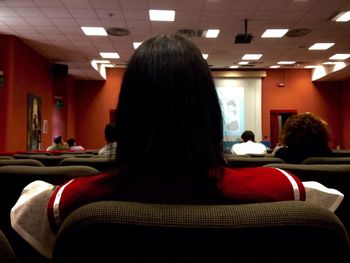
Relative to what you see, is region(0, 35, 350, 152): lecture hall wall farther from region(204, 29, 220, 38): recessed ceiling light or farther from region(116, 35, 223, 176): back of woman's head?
region(116, 35, 223, 176): back of woman's head

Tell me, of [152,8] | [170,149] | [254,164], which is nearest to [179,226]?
[170,149]

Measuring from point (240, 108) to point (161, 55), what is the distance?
13917 mm

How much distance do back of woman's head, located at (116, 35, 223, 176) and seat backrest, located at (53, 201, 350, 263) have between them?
0.77 feet

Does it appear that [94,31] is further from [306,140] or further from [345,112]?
[345,112]

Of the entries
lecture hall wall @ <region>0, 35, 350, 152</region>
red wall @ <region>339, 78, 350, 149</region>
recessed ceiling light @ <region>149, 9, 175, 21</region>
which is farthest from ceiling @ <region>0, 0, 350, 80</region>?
red wall @ <region>339, 78, 350, 149</region>

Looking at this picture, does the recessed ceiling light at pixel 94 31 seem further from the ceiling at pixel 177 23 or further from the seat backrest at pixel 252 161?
the seat backrest at pixel 252 161

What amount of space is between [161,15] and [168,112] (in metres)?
7.59

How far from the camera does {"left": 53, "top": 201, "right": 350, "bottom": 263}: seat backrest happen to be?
0.53 m

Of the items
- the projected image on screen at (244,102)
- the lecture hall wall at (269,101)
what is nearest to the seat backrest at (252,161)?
the lecture hall wall at (269,101)

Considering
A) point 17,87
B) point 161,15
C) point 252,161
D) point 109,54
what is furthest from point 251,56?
point 252,161

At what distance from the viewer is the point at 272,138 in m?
14.8

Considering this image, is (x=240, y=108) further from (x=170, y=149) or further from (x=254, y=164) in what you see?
(x=170, y=149)

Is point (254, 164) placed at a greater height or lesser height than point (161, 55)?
lesser


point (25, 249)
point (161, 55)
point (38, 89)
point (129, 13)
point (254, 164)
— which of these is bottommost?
point (25, 249)
